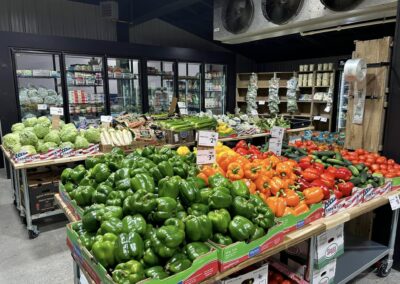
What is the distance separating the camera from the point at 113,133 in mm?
4016

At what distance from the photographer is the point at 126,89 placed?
7289mm

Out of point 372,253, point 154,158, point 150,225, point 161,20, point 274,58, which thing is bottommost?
point 372,253

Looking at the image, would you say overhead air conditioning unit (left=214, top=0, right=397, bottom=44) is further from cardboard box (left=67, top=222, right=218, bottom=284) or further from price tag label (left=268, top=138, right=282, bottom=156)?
cardboard box (left=67, top=222, right=218, bottom=284)

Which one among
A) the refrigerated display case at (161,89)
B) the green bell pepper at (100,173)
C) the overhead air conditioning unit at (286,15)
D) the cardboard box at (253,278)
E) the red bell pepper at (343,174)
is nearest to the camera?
the cardboard box at (253,278)

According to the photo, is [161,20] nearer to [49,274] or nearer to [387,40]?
[387,40]

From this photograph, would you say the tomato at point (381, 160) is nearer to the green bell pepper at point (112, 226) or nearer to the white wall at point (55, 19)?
the green bell pepper at point (112, 226)

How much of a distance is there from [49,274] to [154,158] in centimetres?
156

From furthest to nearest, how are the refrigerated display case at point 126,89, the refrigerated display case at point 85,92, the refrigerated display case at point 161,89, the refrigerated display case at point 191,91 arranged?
1. the refrigerated display case at point 191,91
2. the refrigerated display case at point 161,89
3. the refrigerated display case at point 126,89
4. the refrigerated display case at point 85,92

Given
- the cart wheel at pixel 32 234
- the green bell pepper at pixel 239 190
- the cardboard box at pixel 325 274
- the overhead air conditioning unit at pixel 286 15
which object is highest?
the overhead air conditioning unit at pixel 286 15

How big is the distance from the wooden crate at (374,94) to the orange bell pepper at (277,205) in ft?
5.78

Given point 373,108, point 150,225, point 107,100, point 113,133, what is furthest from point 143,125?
point 150,225

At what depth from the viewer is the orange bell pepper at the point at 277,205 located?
1762mm

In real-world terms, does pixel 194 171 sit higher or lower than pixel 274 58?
lower

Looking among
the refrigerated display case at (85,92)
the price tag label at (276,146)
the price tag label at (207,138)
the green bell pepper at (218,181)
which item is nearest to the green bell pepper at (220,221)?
the green bell pepper at (218,181)
